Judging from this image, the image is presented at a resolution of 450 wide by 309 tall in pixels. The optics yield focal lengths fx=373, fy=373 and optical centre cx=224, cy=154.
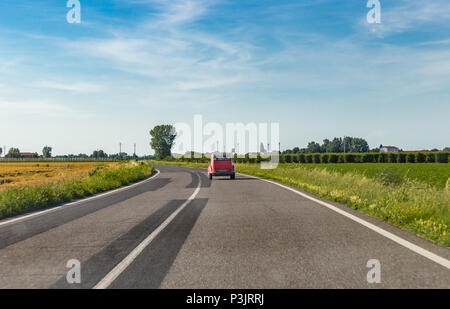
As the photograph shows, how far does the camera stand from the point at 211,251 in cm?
554

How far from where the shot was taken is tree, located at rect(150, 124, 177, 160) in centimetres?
12769

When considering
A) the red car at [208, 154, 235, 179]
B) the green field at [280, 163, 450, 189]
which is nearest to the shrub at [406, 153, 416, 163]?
the green field at [280, 163, 450, 189]

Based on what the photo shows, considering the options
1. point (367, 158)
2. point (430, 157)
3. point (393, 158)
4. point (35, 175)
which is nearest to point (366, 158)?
point (367, 158)

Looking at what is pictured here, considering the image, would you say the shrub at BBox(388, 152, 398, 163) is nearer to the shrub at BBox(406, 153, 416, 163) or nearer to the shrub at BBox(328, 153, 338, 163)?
the shrub at BBox(406, 153, 416, 163)

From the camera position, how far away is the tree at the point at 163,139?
419ft

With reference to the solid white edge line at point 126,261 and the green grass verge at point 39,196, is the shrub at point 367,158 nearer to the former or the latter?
the green grass verge at point 39,196

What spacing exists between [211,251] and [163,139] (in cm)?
12453

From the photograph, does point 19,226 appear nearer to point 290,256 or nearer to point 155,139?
point 290,256

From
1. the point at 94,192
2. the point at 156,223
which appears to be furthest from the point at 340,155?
the point at 156,223

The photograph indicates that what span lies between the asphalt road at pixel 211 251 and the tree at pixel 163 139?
11954 centimetres

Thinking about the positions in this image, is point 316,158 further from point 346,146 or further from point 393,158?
point 346,146

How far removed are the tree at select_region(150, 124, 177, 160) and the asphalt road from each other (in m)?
120
